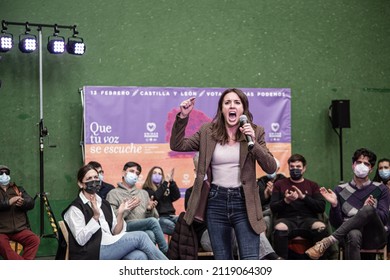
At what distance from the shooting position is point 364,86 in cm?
809

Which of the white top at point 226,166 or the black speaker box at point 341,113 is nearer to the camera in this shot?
the white top at point 226,166

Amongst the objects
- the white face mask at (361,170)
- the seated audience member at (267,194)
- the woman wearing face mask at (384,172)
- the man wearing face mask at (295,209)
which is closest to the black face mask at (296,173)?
the man wearing face mask at (295,209)

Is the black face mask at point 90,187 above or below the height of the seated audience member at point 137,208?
above

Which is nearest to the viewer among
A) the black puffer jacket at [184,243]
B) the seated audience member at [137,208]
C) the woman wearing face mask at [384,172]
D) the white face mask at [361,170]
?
the black puffer jacket at [184,243]

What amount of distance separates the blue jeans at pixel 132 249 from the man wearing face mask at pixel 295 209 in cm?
132

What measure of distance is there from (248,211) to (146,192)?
114 inches

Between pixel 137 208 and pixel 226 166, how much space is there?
2661 millimetres

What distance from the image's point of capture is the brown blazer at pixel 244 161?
328cm

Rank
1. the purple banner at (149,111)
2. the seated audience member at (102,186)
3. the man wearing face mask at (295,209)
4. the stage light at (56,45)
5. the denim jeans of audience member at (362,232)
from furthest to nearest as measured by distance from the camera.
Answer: the purple banner at (149,111), the stage light at (56,45), the seated audience member at (102,186), the man wearing face mask at (295,209), the denim jeans of audience member at (362,232)

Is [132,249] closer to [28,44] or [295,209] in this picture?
[295,209]

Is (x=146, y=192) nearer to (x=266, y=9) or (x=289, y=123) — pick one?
(x=289, y=123)

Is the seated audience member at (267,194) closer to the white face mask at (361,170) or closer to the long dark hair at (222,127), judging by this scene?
the white face mask at (361,170)

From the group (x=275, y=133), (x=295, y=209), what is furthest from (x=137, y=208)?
(x=275, y=133)

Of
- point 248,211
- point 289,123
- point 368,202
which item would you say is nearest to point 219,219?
point 248,211
